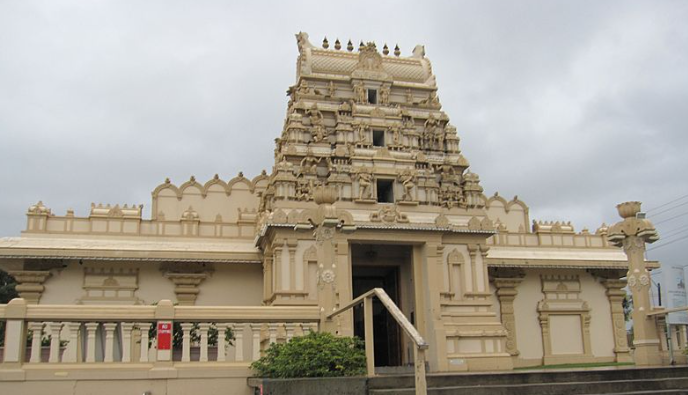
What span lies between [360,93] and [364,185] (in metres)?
4.29

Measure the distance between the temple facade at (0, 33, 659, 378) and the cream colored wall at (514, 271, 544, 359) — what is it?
5 centimetres

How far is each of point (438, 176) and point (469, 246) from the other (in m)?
3.00

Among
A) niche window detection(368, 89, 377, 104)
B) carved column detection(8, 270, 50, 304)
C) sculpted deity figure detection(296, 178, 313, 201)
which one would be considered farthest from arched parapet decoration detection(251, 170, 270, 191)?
carved column detection(8, 270, 50, 304)

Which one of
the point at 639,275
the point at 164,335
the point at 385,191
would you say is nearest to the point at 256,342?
the point at 164,335

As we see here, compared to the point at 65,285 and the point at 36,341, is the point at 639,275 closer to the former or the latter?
the point at 36,341

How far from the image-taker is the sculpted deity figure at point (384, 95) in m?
22.1

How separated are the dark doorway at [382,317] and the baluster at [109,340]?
1041cm

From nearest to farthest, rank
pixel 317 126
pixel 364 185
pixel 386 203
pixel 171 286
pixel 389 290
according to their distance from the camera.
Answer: pixel 364 185 → pixel 386 203 → pixel 171 286 → pixel 389 290 → pixel 317 126

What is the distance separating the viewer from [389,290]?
20.7 m

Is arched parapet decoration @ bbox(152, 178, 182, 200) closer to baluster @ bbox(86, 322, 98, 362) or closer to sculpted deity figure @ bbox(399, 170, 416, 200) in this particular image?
sculpted deity figure @ bbox(399, 170, 416, 200)

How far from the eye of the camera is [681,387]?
9.35 metres

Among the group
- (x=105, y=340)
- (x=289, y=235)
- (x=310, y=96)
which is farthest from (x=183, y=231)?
(x=105, y=340)

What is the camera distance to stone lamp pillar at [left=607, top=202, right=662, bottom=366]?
12664mm

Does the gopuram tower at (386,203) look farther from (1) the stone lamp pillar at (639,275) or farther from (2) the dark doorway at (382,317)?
(1) the stone lamp pillar at (639,275)
